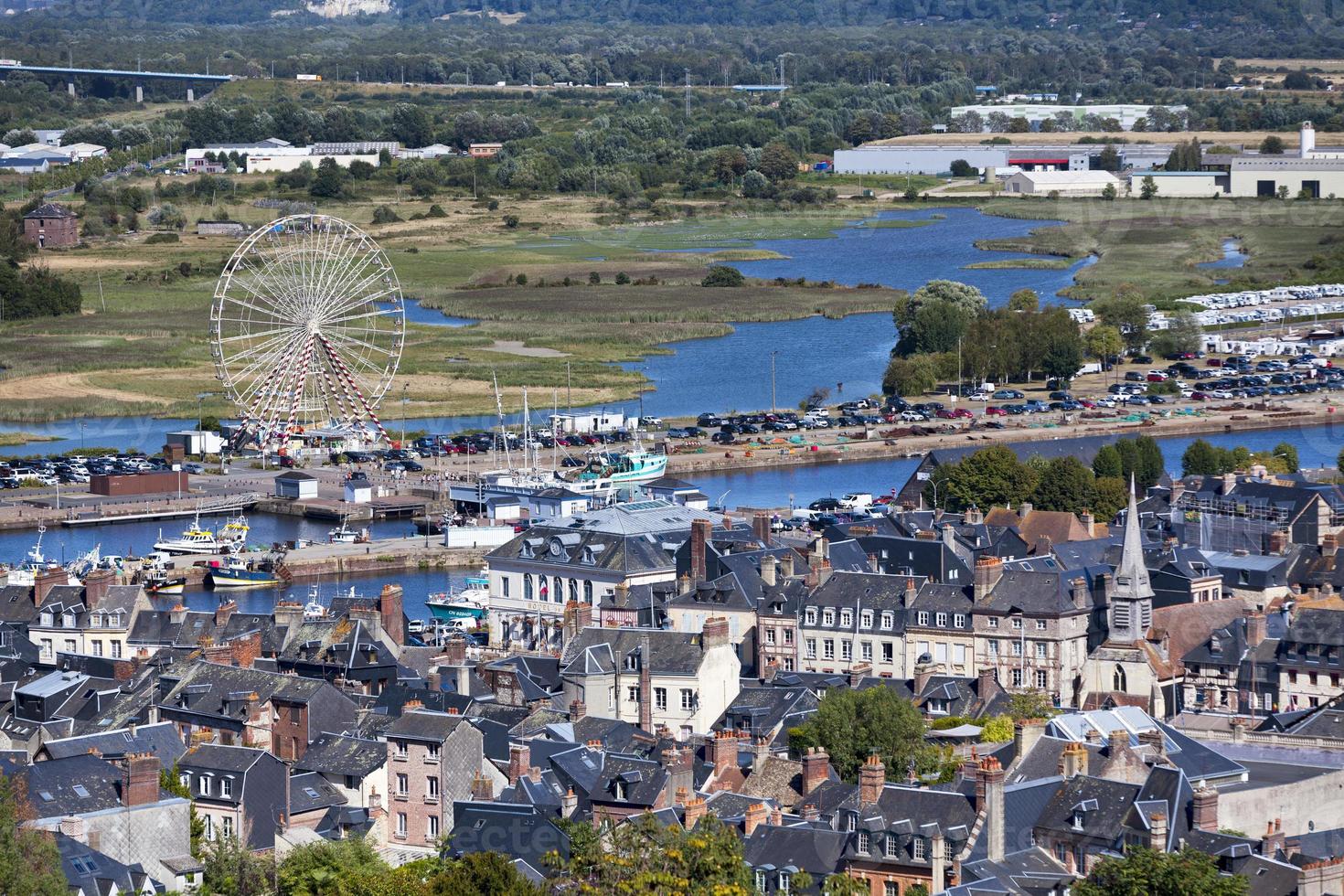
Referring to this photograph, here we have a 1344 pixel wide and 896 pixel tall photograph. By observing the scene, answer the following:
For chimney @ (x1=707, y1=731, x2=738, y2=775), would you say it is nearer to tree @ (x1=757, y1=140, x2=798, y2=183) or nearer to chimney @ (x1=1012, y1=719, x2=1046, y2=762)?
chimney @ (x1=1012, y1=719, x2=1046, y2=762)

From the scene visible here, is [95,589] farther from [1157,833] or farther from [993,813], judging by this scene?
[1157,833]

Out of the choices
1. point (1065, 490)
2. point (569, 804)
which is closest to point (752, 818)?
point (569, 804)

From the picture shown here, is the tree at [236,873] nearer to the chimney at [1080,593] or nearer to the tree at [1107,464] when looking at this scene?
the chimney at [1080,593]

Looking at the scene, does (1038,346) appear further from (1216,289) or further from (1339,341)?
(1216,289)

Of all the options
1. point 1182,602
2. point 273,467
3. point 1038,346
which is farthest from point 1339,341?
point 1182,602

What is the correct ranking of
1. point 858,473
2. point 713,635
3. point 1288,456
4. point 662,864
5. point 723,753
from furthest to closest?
point 858,473 → point 1288,456 → point 713,635 → point 723,753 → point 662,864

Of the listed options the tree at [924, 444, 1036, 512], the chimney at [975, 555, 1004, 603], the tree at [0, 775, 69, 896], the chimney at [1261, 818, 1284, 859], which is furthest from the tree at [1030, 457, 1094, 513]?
the tree at [0, 775, 69, 896]

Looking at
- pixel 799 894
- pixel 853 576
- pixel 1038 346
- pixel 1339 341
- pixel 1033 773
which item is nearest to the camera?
pixel 799 894
